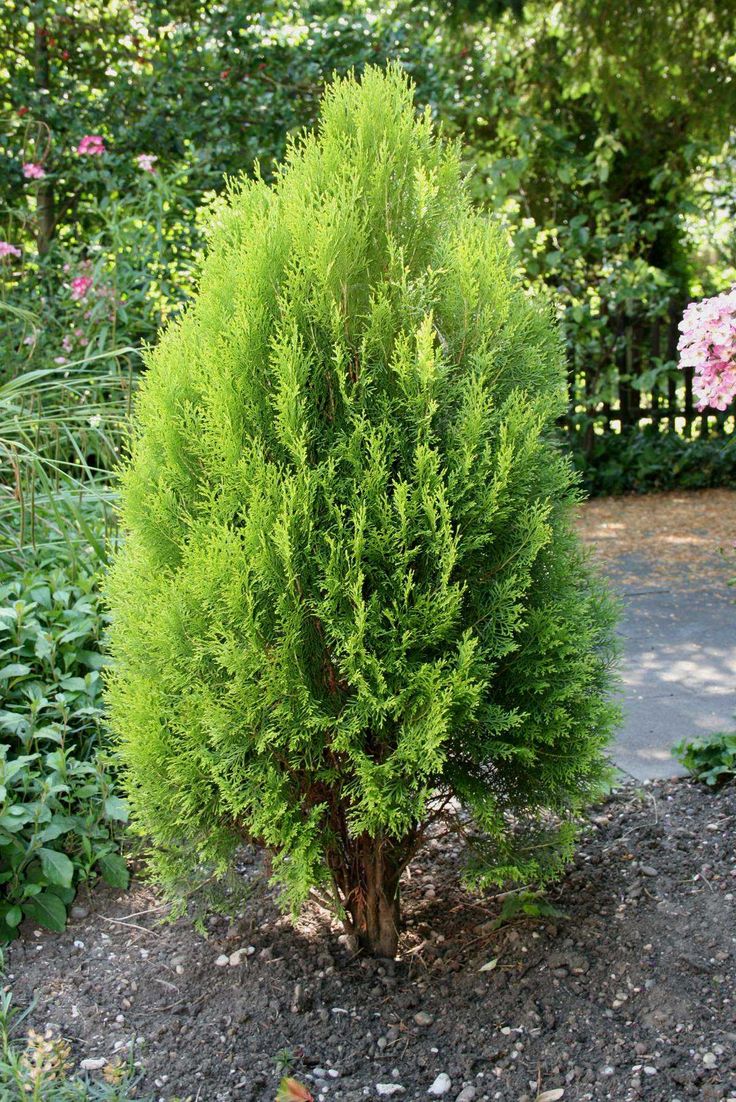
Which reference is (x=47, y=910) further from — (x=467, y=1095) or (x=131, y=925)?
(x=467, y=1095)

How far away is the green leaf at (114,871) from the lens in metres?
2.90

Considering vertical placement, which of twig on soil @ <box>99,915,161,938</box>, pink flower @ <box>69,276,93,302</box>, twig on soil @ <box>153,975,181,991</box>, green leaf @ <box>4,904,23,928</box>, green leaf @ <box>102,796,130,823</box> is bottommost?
Result: twig on soil @ <box>99,915,161,938</box>

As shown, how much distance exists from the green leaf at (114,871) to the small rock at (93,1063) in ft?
2.37

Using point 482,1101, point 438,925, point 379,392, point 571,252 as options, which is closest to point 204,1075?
point 482,1101

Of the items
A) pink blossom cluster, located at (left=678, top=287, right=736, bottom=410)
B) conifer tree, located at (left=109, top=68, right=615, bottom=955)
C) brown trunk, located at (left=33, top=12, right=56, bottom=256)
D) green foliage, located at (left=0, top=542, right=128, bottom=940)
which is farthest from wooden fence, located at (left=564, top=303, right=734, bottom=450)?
conifer tree, located at (left=109, top=68, right=615, bottom=955)

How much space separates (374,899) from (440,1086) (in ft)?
1.61

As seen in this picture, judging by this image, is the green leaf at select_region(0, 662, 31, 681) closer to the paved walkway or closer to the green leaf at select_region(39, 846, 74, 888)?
the green leaf at select_region(39, 846, 74, 888)

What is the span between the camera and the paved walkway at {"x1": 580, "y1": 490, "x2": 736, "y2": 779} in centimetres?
400

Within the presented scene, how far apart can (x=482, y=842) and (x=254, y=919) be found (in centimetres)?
74

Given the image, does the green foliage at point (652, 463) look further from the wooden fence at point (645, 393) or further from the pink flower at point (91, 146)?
the pink flower at point (91, 146)

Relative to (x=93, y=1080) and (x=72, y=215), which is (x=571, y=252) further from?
(x=93, y=1080)

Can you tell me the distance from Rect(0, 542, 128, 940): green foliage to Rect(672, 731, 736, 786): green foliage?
6.27 ft

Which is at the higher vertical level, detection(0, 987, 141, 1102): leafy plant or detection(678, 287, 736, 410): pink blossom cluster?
detection(678, 287, 736, 410): pink blossom cluster

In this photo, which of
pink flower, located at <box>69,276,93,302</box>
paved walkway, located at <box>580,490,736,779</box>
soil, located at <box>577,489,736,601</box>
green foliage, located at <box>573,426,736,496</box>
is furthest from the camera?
green foliage, located at <box>573,426,736,496</box>
